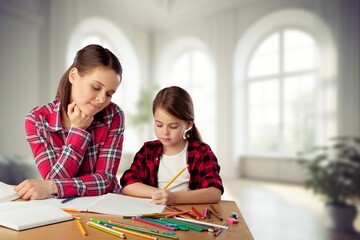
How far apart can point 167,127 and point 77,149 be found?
319 millimetres

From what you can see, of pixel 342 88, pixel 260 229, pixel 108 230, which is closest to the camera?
pixel 108 230

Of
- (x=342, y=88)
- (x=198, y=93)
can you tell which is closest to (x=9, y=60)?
(x=198, y=93)

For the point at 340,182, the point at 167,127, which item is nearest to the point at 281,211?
the point at 340,182

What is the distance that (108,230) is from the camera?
706mm

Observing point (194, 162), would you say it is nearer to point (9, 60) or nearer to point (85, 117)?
point (85, 117)

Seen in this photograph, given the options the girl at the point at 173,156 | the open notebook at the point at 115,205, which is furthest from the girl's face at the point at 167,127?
the open notebook at the point at 115,205

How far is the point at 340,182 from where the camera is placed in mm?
3701

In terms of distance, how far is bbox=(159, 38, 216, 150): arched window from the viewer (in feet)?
21.3

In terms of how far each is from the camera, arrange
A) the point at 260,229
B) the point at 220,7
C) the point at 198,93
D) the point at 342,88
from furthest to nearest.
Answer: the point at 198,93 < the point at 220,7 < the point at 342,88 < the point at 260,229

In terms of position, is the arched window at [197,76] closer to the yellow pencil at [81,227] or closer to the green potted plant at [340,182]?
the green potted plant at [340,182]

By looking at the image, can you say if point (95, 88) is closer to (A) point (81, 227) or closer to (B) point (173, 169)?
(B) point (173, 169)

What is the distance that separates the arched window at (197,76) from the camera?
6500 millimetres

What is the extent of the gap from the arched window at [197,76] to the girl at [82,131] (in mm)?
5141

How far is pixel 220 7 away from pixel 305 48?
5.20ft
